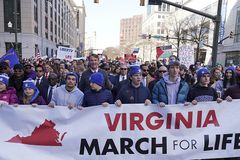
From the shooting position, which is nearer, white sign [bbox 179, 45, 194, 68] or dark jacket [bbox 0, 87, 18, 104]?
dark jacket [bbox 0, 87, 18, 104]

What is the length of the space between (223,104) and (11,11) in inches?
1296

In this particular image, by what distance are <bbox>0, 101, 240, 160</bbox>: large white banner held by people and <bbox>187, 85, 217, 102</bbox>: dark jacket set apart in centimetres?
19

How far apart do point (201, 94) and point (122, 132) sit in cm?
139

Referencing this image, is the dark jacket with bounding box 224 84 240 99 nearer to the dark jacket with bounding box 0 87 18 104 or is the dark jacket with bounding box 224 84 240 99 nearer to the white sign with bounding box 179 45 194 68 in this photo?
the dark jacket with bounding box 0 87 18 104

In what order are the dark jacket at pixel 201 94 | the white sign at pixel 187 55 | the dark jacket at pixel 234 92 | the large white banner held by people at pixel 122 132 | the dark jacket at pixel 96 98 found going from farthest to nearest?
the white sign at pixel 187 55, the dark jacket at pixel 234 92, the dark jacket at pixel 201 94, the dark jacket at pixel 96 98, the large white banner held by people at pixel 122 132

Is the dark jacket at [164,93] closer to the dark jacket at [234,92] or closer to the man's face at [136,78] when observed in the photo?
the man's face at [136,78]

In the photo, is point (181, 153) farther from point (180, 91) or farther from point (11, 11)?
point (11, 11)

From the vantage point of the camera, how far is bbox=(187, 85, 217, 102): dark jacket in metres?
4.29

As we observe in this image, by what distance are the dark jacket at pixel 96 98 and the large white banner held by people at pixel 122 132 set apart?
227mm

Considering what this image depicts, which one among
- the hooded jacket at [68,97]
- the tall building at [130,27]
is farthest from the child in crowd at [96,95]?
the tall building at [130,27]

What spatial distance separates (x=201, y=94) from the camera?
431 centimetres

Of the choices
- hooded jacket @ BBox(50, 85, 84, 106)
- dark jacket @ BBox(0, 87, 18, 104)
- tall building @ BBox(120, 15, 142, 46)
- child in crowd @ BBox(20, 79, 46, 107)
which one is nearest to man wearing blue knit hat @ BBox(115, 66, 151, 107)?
hooded jacket @ BBox(50, 85, 84, 106)

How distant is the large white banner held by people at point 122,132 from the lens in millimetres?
3861

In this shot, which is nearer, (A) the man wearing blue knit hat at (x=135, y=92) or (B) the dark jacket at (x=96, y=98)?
(B) the dark jacket at (x=96, y=98)
